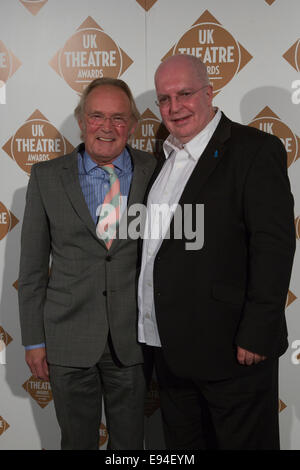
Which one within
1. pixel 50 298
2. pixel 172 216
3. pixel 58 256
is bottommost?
pixel 50 298

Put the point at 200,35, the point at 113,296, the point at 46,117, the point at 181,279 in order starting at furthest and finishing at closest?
the point at 46,117 → the point at 200,35 → the point at 113,296 → the point at 181,279

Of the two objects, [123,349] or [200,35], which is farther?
[200,35]

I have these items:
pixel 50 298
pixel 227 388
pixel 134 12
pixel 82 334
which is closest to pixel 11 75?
pixel 134 12

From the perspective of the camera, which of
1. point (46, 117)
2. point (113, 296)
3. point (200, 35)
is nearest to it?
point (113, 296)

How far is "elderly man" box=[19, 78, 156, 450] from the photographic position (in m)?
1.57

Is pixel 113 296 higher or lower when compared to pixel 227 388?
higher

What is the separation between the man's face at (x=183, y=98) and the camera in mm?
1446

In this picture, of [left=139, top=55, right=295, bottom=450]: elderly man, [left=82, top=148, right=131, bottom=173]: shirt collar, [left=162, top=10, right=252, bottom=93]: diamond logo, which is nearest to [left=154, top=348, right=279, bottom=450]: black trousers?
[left=139, top=55, right=295, bottom=450]: elderly man

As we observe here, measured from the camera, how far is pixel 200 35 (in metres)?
1.89

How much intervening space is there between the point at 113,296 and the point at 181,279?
286mm

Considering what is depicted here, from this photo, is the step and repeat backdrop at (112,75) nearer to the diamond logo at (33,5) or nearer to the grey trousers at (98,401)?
the diamond logo at (33,5)

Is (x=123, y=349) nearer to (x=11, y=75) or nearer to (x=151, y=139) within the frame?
(x=151, y=139)

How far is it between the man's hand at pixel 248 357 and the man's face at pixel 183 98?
0.69m

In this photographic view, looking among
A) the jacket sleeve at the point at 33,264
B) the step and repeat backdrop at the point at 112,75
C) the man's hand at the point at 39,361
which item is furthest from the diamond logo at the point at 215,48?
the man's hand at the point at 39,361
